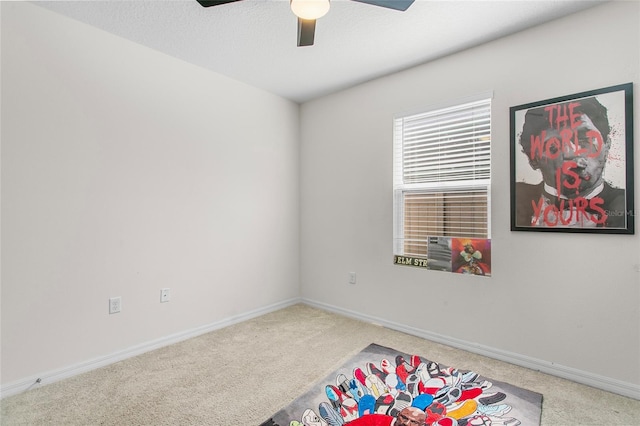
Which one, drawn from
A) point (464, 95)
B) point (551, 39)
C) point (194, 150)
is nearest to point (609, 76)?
point (551, 39)

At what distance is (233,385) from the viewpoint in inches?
82.4

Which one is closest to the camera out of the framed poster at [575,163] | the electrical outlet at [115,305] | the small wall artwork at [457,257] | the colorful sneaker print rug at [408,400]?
the colorful sneaker print rug at [408,400]

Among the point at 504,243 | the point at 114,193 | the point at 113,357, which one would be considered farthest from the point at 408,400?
the point at 114,193

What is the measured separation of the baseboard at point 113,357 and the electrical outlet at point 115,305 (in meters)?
0.32

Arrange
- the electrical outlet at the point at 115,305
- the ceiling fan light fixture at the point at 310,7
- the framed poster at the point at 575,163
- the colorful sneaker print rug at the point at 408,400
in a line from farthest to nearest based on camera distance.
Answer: the electrical outlet at the point at 115,305 → the framed poster at the point at 575,163 → the colorful sneaker print rug at the point at 408,400 → the ceiling fan light fixture at the point at 310,7

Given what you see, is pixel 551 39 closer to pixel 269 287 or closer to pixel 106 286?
pixel 269 287

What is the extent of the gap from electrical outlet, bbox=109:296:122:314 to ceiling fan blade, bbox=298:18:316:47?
2296mm

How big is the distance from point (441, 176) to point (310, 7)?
1.80 m

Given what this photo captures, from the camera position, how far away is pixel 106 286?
239 centimetres

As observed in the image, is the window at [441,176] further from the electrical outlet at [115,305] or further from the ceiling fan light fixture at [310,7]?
the electrical outlet at [115,305]

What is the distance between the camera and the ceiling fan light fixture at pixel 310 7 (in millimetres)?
1618

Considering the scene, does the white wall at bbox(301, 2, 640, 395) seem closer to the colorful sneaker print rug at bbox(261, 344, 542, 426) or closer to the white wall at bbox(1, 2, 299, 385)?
the colorful sneaker print rug at bbox(261, 344, 542, 426)

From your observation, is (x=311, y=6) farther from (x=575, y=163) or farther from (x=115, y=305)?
(x=115, y=305)

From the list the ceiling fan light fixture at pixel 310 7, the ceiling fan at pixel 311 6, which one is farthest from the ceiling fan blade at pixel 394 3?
the ceiling fan light fixture at pixel 310 7
